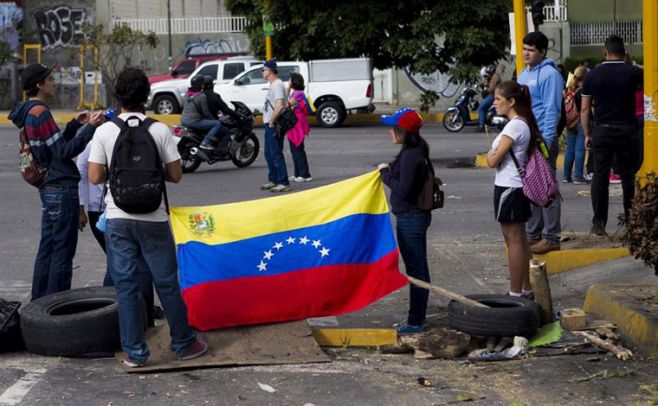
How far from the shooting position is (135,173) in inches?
269

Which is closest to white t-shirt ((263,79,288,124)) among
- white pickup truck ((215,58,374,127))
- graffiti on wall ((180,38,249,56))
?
white pickup truck ((215,58,374,127))

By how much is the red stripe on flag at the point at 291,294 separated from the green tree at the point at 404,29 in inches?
858

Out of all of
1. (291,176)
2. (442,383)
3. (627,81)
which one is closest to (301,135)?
(291,176)

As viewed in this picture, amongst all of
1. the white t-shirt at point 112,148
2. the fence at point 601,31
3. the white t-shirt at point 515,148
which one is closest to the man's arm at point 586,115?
the white t-shirt at point 515,148

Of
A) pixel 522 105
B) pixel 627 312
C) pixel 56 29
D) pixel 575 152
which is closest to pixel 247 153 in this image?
pixel 575 152

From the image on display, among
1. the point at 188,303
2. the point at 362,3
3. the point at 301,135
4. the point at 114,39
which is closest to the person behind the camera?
the point at 188,303

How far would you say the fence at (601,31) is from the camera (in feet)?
134

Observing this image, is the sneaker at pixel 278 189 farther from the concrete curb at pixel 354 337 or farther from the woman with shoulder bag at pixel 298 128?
the concrete curb at pixel 354 337

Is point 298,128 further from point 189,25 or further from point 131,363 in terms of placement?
point 189,25

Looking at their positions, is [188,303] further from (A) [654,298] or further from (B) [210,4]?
(B) [210,4]

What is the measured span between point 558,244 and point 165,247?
14.3 feet

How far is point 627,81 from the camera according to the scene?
10570mm

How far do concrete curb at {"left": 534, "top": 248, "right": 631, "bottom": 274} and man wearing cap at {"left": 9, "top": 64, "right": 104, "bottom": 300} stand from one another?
4263mm

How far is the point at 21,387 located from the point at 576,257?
5.26 metres
